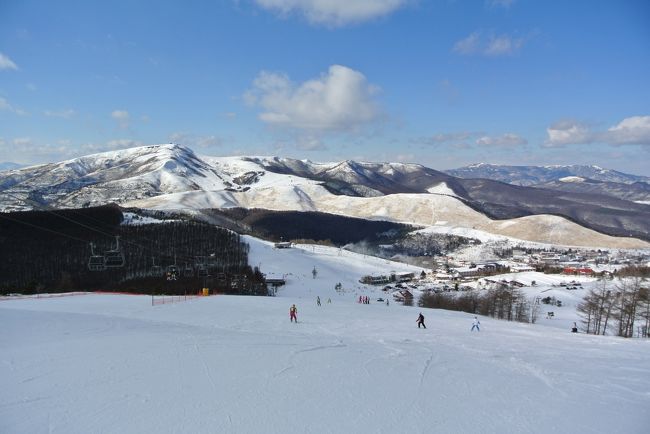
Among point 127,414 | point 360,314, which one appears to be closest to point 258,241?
Answer: point 360,314

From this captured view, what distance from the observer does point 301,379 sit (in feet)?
43.1

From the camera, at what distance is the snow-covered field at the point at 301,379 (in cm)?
1009

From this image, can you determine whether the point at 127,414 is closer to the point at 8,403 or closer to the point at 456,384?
the point at 8,403

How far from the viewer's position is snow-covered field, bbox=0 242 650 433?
10.1m

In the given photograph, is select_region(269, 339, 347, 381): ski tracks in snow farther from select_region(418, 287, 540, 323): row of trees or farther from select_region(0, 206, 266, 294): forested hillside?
select_region(0, 206, 266, 294): forested hillside

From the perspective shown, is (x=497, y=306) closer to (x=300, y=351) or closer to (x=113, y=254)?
(x=300, y=351)

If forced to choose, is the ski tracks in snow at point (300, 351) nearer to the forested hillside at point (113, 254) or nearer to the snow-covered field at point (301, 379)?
the snow-covered field at point (301, 379)

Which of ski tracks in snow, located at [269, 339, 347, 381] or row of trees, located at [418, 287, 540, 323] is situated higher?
ski tracks in snow, located at [269, 339, 347, 381]

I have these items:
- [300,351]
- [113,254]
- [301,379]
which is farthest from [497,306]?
[113,254]

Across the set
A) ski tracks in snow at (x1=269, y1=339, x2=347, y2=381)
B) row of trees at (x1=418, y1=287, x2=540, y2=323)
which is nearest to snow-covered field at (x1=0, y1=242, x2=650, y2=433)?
ski tracks in snow at (x1=269, y1=339, x2=347, y2=381)

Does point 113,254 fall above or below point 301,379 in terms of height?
below

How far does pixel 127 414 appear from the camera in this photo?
10008mm

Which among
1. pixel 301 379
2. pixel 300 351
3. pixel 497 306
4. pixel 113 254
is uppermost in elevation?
pixel 301 379

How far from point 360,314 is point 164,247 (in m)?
100
